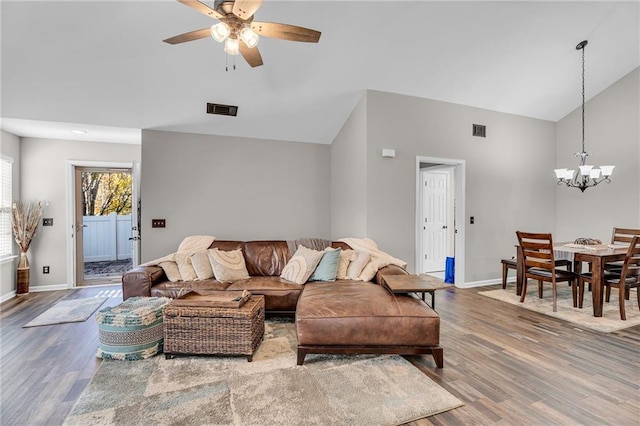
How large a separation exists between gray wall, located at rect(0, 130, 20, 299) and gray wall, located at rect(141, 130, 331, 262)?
1793 millimetres

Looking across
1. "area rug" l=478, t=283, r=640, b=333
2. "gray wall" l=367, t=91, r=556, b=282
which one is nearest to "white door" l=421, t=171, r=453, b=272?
"gray wall" l=367, t=91, r=556, b=282

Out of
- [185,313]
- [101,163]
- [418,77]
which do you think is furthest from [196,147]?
[418,77]

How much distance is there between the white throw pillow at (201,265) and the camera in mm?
3492

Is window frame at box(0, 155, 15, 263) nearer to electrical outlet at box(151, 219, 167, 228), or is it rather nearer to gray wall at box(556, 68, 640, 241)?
electrical outlet at box(151, 219, 167, 228)

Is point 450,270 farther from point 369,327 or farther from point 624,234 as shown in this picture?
point 369,327

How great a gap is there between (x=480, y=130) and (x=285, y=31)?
386 cm

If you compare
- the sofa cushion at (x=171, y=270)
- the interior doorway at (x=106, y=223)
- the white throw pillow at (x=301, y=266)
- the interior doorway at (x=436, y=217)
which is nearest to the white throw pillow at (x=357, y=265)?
the white throw pillow at (x=301, y=266)

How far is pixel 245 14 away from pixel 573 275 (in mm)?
4379

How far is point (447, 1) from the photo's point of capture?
304 cm

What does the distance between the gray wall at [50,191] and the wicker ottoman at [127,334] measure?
10.0ft

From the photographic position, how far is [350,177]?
4512 mm

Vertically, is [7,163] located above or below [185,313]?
above

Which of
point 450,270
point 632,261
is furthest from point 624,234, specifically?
point 450,270

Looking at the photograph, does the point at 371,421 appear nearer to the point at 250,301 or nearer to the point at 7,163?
the point at 250,301
